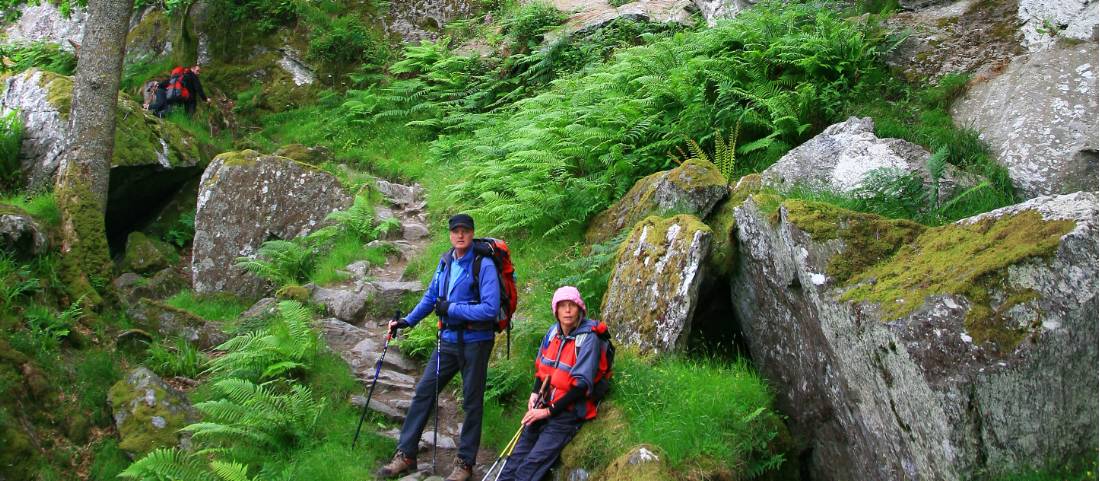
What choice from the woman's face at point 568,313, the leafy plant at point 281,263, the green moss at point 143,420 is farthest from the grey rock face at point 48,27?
the woman's face at point 568,313

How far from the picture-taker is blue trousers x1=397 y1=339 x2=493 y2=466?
22.8 ft

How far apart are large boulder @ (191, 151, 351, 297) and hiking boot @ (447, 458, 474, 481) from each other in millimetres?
6686

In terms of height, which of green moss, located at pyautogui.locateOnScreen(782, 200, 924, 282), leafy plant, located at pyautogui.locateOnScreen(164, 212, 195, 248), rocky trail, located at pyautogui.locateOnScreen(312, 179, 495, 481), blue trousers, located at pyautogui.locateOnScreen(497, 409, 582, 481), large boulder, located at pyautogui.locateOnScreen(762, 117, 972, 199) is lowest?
rocky trail, located at pyautogui.locateOnScreen(312, 179, 495, 481)

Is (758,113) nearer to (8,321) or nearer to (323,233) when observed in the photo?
(323,233)

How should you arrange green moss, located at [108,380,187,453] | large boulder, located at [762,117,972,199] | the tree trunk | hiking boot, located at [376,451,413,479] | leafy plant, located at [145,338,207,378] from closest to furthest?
1. hiking boot, located at [376,451,413,479]
2. green moss, located at [108,380,187,453]
3. large boulder, located at [762,117,972,199]
4. leafy plant, located at [145,338,207,378]
5. the tree trunk

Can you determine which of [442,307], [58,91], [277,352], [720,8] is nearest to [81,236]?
[277,352]

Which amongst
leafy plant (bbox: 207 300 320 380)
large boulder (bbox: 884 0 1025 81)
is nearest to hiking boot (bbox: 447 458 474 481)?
leafy plant (bbox: 207 300 320 380)

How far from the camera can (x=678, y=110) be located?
37.9 feet

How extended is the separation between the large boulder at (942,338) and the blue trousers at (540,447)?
217 cm

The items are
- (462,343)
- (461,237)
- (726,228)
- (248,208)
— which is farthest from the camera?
(248,208)

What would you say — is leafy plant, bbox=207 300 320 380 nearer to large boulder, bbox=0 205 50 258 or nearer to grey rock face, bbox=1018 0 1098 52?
large boulder, bbox=0 205 50 258

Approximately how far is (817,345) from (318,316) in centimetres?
655

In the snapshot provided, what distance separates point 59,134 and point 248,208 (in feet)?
11.6

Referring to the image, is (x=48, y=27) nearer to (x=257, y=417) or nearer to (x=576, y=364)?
(x=257, y=417)
